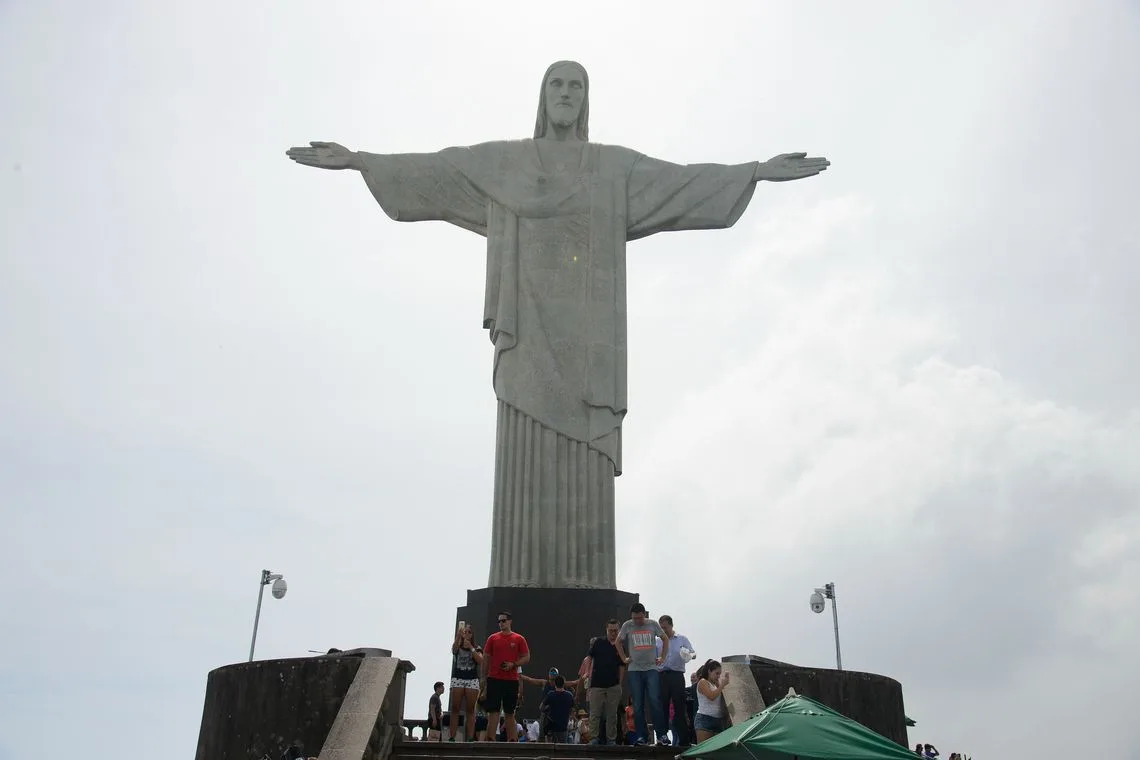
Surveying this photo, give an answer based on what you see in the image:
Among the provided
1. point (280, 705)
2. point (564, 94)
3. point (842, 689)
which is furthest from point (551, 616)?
point (564, 94)

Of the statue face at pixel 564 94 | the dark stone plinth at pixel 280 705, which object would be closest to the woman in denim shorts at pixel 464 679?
the dark stone plinth at pixel 280 705

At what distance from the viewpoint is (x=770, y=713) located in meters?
8.58

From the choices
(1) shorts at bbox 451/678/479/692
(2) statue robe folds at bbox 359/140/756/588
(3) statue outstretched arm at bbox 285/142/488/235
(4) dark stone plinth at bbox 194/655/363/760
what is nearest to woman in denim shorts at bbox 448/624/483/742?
(1) shorts at bbox 451/678/479/692

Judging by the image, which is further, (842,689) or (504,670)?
(842,689)

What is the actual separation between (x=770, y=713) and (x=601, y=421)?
8.17m

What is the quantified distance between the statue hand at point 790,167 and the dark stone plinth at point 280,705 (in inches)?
392

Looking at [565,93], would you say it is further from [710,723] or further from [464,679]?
[710,723]

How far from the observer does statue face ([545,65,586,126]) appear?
17.9 metres

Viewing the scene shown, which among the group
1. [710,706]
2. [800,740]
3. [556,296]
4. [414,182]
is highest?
[414,182]

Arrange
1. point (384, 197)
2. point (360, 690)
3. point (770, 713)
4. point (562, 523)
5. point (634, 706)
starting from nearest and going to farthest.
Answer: point (770, 713) < point (360, 690) < point (634, 706) < point (562, 523) < point (384, 197)

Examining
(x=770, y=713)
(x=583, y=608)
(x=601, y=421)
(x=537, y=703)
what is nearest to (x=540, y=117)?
(x=601, y=421)

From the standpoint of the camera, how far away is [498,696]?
12031mm

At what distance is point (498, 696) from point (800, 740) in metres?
4.54

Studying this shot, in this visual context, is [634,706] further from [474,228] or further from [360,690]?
[474,228]
